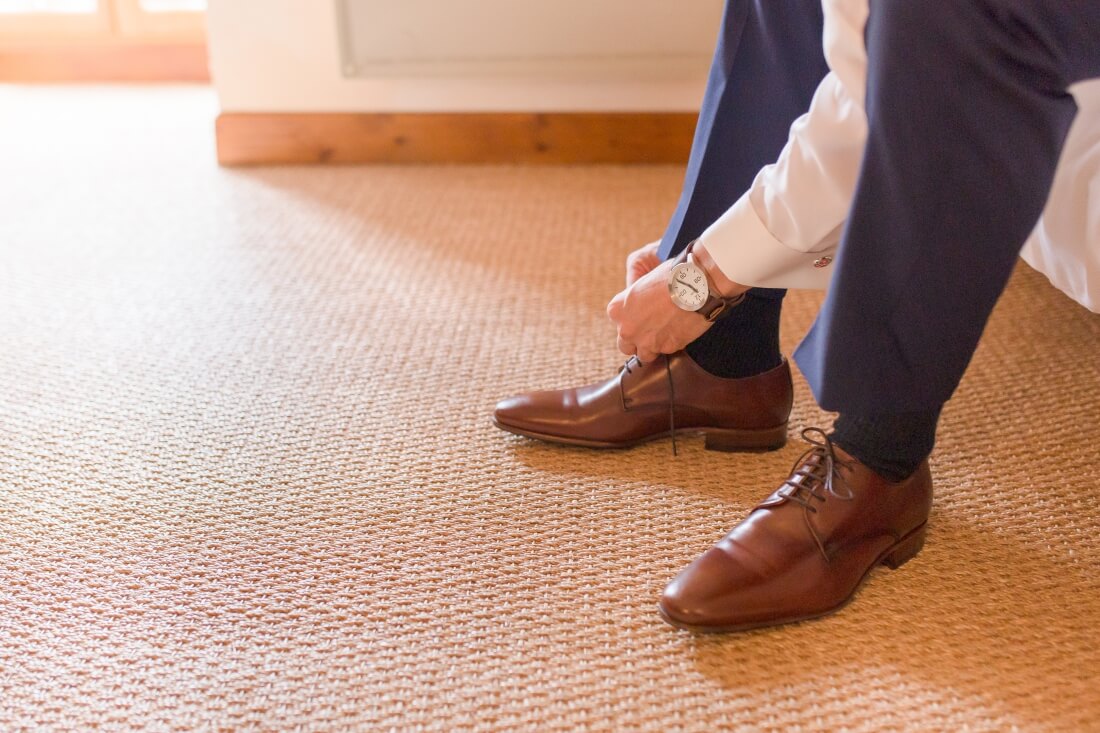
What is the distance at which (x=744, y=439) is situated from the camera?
3.16 ft

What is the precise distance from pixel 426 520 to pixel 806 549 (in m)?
0.33

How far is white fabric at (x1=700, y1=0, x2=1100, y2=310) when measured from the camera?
2.18 feet

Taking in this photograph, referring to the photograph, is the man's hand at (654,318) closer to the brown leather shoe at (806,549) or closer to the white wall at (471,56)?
the brown leather shoe at (806,549)

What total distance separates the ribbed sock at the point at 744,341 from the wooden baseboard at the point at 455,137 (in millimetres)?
1091

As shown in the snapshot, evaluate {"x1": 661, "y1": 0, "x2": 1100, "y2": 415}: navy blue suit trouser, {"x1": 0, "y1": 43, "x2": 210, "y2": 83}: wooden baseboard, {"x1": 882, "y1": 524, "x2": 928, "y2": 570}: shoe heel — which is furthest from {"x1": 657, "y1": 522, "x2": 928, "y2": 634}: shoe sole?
{"x1": 0, "y1": 43, "x2": 210, "y2": 83}: wooden baseboard

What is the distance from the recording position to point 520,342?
1209 millimetres

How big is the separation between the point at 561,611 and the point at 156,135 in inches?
73.1

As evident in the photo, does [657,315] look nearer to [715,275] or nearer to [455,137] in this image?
[715,275]

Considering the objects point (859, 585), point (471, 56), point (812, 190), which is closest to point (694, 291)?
point (812, 190)

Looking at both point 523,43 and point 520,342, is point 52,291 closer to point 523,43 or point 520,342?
point 520,342

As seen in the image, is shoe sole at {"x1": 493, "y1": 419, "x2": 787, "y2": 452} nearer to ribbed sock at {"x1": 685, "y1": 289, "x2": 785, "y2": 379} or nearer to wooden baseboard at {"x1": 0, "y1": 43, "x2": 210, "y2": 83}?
ribbed sock at {"x1": 685, "y1": 289, "x2": 785, "y2": 379}

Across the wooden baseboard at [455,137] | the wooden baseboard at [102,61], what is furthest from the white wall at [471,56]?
the wooden baseboard at [102,61]

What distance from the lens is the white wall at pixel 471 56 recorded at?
5.90ft

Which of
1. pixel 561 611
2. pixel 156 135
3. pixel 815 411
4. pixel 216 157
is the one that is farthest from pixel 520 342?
pixel 156 135
